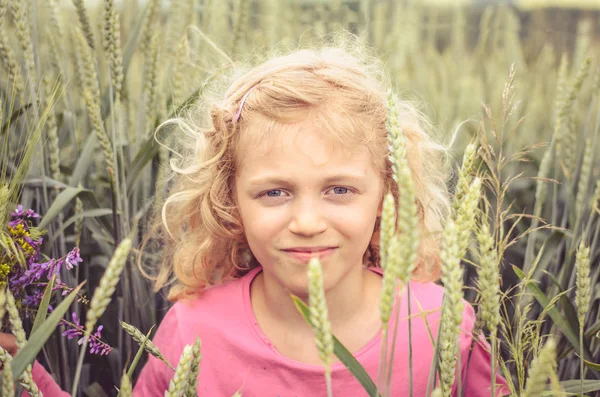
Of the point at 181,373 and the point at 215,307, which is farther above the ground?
the point at 181,373

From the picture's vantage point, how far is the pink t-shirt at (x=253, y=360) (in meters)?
1.20

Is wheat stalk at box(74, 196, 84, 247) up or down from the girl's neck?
up

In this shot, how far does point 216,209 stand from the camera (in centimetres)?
134

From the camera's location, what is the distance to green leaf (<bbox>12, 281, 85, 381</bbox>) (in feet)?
2.10

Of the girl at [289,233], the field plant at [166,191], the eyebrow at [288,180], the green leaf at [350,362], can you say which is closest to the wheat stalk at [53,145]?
the field plant at [166,191]

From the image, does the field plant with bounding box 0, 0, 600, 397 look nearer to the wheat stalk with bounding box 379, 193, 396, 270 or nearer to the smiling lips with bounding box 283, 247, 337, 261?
the wheat stalk with bounding box 379, 193, 396, 270

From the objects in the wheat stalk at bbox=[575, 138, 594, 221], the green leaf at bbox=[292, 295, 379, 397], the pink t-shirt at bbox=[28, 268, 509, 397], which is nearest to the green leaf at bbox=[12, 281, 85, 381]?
the green leaf at bbox=[292, 295, 379, 397]

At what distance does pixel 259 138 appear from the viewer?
1.16m

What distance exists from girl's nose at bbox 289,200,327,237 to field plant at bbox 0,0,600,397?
16 cm

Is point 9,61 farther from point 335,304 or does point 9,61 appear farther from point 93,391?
point 335,304

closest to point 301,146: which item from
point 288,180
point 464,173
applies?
point 288,180

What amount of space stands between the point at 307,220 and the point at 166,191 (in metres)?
0.66

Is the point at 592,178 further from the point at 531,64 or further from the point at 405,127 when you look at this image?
the point at 531,64

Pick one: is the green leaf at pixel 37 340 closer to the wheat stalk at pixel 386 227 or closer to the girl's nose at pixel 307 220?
the wheat stalk at pixel 386 227
